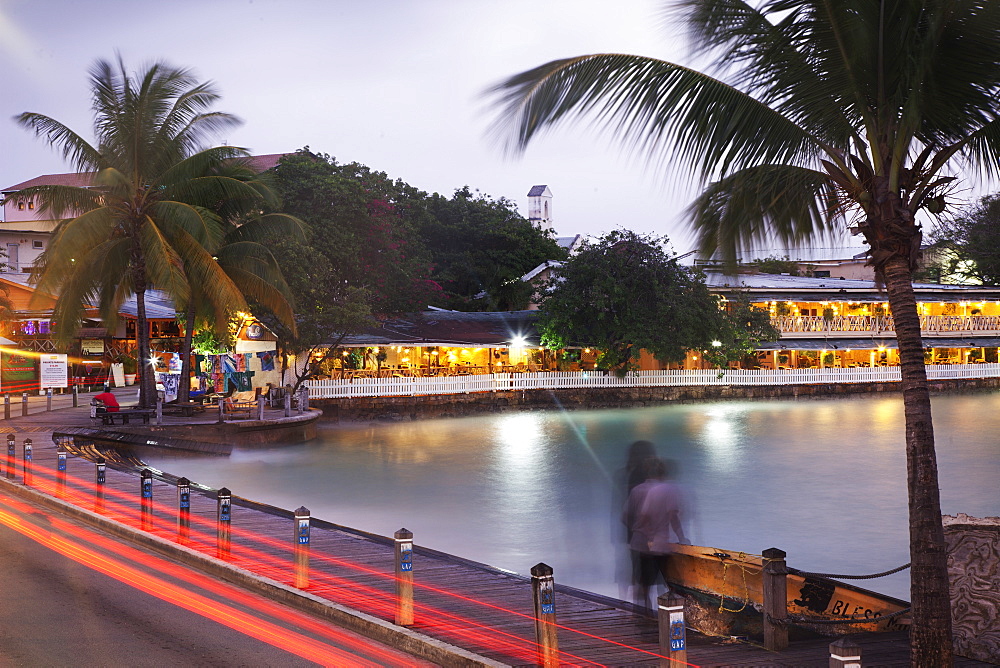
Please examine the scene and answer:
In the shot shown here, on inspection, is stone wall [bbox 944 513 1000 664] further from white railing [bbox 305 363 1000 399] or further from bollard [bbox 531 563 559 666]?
white railing [bbox 305 363 1000 399]

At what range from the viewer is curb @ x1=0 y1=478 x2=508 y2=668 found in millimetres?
7043

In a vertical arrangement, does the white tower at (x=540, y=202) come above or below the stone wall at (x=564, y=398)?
above

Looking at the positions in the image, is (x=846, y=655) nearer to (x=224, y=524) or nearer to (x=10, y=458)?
(x=224, y=524)

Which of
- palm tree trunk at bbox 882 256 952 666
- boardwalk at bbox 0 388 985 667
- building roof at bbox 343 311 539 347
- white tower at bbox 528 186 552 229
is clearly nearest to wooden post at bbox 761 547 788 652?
boardwalk at bbox 0 388 985 667

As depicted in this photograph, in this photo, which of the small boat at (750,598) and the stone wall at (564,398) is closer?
the small boat at (750,598)

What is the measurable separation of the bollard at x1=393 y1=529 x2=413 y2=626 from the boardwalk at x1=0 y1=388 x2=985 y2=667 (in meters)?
0.15

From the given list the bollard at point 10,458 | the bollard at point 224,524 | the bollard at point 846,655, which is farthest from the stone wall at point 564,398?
the bollard at point 846,655

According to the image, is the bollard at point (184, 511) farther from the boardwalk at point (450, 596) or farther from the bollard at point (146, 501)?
the bollard at point (146, 501)

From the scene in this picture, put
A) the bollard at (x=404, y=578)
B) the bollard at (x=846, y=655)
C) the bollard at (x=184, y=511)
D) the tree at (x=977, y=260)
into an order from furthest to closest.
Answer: the tree at (x=977, y=260), the bollard at (x=184, y=511), the bollard at (x=404, y=578), the bollard at (x=846, y=655)

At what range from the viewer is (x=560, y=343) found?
4328cm

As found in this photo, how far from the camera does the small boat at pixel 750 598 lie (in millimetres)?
8016

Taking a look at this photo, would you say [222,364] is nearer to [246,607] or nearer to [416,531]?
[416,531]

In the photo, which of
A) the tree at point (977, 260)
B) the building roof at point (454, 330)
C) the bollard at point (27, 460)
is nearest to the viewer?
the bollard at point (27, 460)

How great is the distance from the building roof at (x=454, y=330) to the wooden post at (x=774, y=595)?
1273 inches
